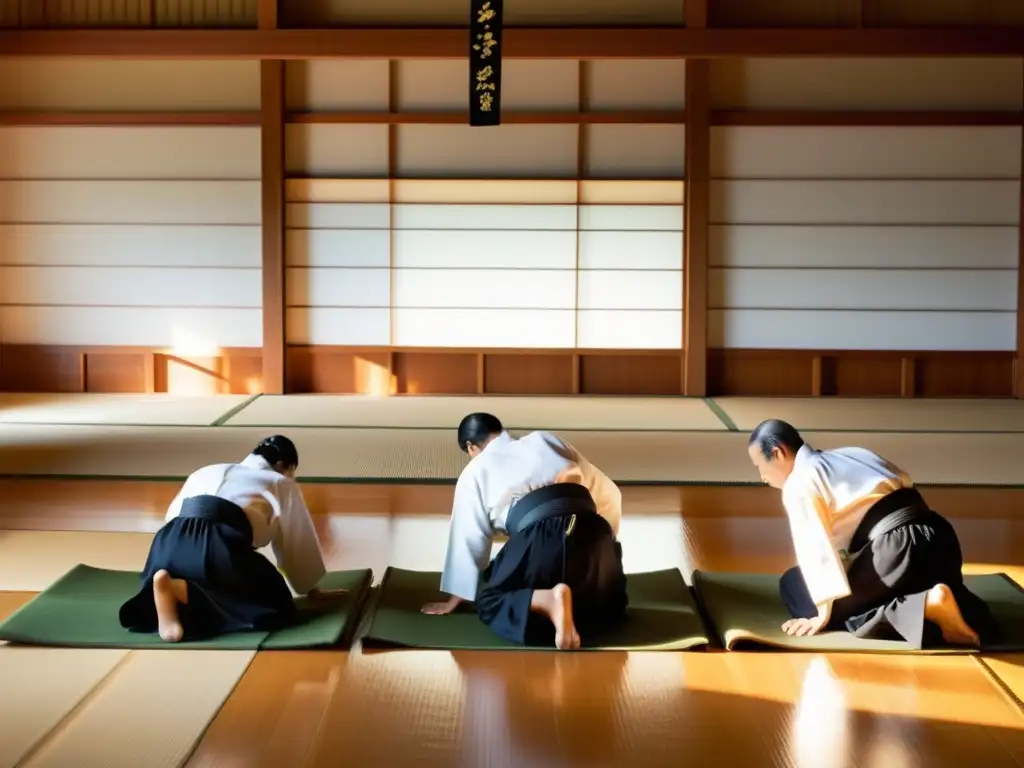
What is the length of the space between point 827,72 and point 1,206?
589 cm

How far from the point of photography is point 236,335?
27.2ft

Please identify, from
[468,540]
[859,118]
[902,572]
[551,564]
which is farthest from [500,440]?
[859,118]

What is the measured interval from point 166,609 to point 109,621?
10.1 inches

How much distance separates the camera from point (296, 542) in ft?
10.2

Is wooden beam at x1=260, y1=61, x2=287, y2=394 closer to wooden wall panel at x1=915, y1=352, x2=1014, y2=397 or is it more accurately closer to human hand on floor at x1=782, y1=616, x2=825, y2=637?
wooden wall panel at x1=915, y1=352, x2=1014, y2=397

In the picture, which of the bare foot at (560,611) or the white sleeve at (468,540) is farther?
the white sleeve at (468,540)

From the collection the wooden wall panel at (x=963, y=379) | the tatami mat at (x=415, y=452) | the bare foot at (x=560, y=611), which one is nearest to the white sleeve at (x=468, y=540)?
the bare foot at (x=560, y=611)

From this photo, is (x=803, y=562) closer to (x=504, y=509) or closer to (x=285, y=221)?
(x=504, y=509)

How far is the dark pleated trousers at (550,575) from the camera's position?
2.91m

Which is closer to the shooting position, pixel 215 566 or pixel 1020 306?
pixel 215 566

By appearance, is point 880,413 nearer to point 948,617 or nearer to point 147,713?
point 948,617

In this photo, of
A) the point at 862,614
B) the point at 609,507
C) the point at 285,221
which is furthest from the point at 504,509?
the point at 285,221

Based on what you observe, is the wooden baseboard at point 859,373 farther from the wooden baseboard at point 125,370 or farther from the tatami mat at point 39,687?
the tatami mat at point 39,687

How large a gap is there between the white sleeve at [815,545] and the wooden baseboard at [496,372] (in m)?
5.41
